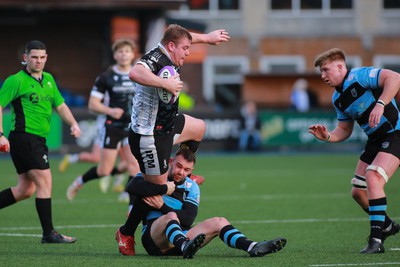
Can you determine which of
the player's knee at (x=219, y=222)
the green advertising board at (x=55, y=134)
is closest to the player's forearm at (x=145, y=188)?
the player's knee at (x=219, y=222)

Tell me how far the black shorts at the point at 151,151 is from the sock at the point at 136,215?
0.32 meters

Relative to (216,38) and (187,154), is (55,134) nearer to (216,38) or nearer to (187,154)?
A: (216,38)

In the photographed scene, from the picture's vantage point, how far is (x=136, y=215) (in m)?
9.38

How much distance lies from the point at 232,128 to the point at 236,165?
5354 mm

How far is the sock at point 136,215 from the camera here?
9.29m

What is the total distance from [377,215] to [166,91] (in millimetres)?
2478

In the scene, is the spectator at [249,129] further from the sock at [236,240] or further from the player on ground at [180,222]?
the sock at [236,240]

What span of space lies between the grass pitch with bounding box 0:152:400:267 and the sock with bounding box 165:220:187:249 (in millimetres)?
189

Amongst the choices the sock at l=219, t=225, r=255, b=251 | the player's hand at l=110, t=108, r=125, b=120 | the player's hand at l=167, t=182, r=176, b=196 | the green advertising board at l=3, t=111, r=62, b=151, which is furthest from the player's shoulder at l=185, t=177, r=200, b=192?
the green advertising board at l=3, t=111, r=62, b=151

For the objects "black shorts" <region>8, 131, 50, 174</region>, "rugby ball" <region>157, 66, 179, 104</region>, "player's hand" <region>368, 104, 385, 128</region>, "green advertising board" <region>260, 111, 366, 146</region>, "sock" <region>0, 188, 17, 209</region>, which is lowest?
"green advertising board" <region>260, 111, 366, 146</region>

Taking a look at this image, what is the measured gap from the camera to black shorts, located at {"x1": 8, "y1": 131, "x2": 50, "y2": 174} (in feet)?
34.8

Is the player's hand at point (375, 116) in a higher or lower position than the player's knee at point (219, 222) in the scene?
higher

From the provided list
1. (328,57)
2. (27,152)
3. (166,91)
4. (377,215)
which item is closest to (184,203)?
(166,91)

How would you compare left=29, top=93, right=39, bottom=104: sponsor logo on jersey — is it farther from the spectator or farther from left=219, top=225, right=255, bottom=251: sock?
the spectator
